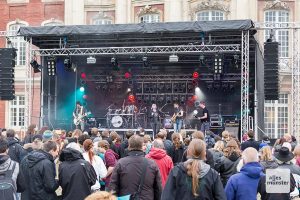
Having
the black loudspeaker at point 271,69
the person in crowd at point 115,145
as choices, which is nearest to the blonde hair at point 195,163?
the person in crowd at point 115,145

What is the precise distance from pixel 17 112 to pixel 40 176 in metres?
24.9

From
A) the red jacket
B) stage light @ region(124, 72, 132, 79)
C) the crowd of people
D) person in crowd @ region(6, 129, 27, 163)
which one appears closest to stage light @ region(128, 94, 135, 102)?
stage light @ region(124, 72, 132, 79)

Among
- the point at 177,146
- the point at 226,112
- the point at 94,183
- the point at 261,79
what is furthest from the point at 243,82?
the point at 94,183

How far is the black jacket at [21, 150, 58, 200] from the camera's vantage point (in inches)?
295

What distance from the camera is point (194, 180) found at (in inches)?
221

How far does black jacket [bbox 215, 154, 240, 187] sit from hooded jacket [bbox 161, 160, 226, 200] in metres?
2.48

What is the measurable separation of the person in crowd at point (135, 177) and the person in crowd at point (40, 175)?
3.94 feet

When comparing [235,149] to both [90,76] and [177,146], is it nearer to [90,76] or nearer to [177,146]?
[177,146]

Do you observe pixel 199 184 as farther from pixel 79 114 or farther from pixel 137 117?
pixel 137 117

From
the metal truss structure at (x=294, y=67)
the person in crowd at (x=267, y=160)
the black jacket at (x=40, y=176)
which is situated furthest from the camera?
the metal truss structure at (x=294, y=67)

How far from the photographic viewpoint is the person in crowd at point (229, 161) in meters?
8.16

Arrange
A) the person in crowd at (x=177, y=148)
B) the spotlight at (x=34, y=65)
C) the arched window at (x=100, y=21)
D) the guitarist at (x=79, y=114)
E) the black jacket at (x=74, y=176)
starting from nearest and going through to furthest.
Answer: the black jacket at (x=74, y=176) → the person in crowd at (x=177, y=148) → the spotlight at (x=34, y=65) → the guitarist at (x=79, y=114) → the arched window at (x=100, y=21)

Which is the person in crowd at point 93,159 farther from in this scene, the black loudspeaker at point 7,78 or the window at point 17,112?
the window at point 17,112

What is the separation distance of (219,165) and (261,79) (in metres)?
14.2
